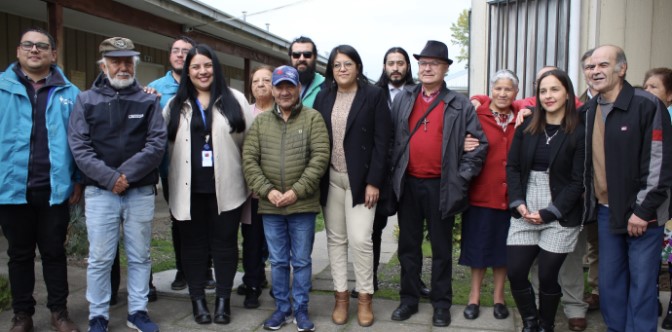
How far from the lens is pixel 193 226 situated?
4277mm

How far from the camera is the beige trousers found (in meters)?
4.16

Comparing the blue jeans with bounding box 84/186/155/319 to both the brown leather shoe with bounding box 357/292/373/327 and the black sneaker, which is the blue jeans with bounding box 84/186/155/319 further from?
the brown leather shoe with bounding box 357/292/373/327

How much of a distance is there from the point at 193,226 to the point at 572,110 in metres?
2.77

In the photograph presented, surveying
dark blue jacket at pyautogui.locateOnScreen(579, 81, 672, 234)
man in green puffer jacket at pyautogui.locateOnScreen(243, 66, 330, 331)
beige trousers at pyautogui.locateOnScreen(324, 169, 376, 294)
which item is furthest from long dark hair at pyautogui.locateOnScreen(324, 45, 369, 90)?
dark blue jacket at pyautogui.locateOnScreen(579, 81, 672, 234)

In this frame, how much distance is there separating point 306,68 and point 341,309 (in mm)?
1977

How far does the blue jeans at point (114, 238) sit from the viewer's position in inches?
153

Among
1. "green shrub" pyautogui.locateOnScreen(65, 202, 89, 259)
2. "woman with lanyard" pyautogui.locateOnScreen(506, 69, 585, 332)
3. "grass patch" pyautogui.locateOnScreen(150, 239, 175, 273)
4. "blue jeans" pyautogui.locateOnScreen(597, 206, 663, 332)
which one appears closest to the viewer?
Result: "blue jeans" pyautogui.locateOnScreen(597, 206, 663, 332)

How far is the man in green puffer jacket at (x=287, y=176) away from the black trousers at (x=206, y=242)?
32 cm

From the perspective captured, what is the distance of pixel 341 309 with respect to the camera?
168 inches

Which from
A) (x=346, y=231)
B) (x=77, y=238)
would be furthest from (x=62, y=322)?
(x=77, y=238)

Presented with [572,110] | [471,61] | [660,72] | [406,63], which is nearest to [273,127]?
[406,63]

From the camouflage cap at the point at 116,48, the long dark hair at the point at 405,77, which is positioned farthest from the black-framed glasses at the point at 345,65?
the camouflage cap at the point at 116,48

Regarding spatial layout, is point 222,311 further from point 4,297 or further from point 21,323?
point 4,297

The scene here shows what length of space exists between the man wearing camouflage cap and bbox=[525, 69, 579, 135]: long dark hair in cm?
252
